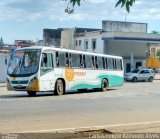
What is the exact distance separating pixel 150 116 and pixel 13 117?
4.62 meters

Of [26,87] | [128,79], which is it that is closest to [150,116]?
[26,87]

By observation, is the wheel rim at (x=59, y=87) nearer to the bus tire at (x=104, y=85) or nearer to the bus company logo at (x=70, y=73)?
the bus company logo at (x=70, y=73)

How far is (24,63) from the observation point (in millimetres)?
25188

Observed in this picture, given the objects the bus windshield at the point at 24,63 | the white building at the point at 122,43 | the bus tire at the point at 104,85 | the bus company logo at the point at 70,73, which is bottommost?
the bus tire at the point at 104,85

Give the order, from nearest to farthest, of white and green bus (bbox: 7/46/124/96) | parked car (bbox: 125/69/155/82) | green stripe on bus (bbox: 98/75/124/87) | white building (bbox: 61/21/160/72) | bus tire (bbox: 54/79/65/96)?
white and green bus (bbox: 7/46/124/96) → bus tire (bbox: 54/79/65/96) → green stripe on bus (bbox: 98/75/124/87) → parked car (bbox: 125/69/155/82) → white building (bbox: 61/21/160/72)

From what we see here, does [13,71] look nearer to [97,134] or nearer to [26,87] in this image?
[26,87]

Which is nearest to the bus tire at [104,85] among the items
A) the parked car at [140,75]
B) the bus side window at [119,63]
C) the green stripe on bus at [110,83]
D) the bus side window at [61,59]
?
the green stripe on bus at [110,83]

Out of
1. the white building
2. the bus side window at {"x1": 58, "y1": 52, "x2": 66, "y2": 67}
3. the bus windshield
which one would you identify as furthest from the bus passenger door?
the white building

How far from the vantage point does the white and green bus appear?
24.7 meters

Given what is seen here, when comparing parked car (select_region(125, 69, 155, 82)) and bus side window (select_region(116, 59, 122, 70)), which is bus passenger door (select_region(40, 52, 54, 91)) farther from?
parked car (select_region(125, 69, 155, 82))

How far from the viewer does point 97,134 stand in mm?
10133

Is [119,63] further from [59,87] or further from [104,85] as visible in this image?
[59,87]

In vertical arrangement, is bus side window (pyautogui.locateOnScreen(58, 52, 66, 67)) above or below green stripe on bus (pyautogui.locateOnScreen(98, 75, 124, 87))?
above

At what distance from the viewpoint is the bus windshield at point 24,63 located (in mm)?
24797
